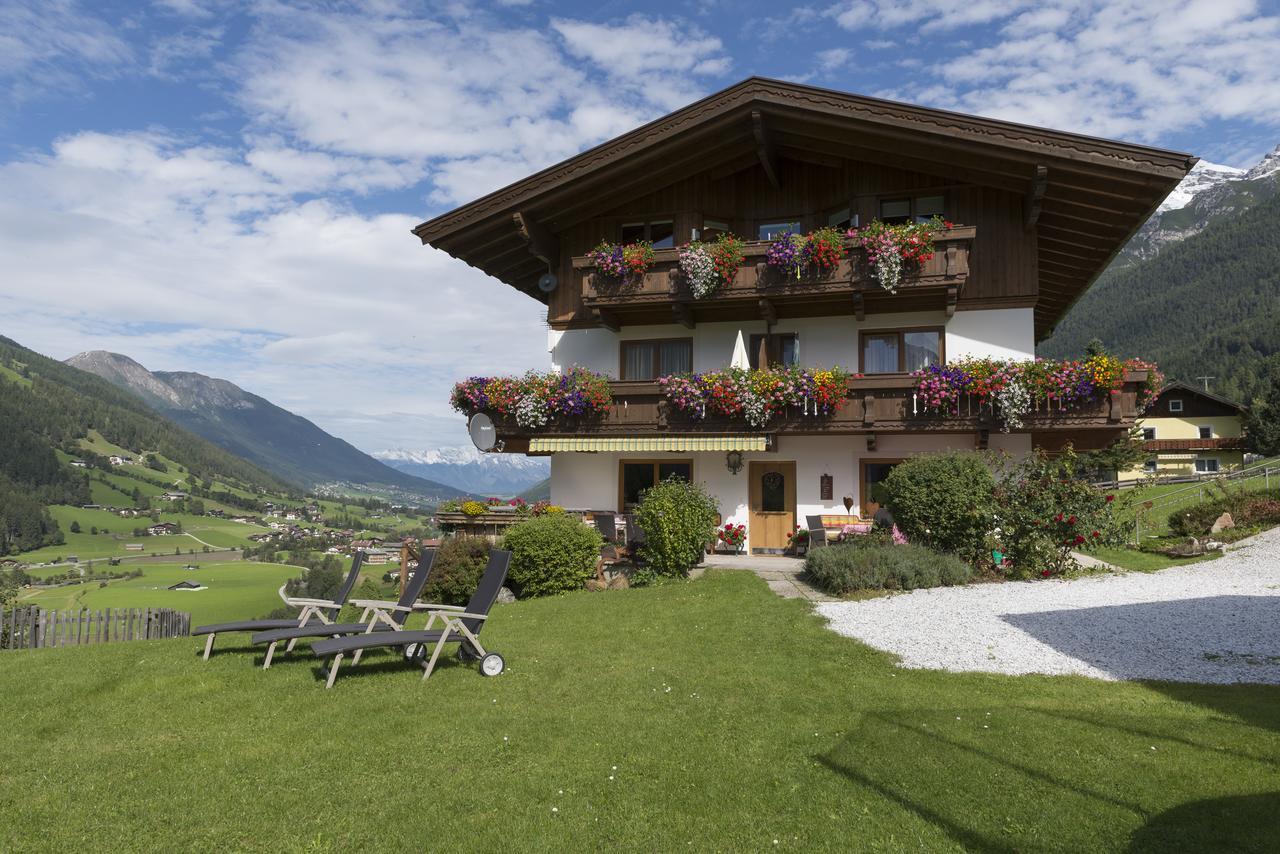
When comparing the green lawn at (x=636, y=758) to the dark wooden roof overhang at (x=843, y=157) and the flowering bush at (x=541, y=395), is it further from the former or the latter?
the dark wooden roof overhang at (x=843, y=157)

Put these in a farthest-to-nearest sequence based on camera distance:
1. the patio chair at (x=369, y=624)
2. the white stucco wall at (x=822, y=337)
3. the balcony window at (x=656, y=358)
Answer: the balcony window at (x=656, y=358)
the white stucco wall at (x=822, y=337)
the patio chair at (x=369, y=624)

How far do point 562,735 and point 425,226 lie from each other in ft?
56.1

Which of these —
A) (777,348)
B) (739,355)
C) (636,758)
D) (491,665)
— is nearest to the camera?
(636,758)

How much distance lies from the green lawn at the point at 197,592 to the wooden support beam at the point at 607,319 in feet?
94.8

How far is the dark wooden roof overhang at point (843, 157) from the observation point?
55.6ft

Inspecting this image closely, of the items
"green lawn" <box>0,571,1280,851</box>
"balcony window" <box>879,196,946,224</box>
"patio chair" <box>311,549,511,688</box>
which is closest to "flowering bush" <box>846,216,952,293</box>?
"balcony window" <box>879,196,946,224</box>

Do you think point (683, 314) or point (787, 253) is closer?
point (787, 253)

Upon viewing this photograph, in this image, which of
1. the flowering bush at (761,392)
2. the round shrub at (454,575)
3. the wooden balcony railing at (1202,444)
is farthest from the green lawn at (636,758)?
the wooden balcony railing at (1202,444)

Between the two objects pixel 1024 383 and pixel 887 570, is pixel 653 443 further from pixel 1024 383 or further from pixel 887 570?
pixel 1024 383

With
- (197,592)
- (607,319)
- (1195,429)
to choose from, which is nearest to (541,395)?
(607,319)

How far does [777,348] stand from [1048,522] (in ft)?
27.0

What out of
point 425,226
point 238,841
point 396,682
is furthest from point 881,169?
point 238,841

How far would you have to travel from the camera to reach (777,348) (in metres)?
20.5

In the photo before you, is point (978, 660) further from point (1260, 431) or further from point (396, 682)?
point (1260, 431)
